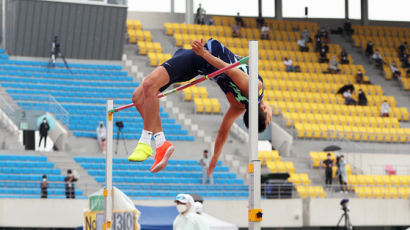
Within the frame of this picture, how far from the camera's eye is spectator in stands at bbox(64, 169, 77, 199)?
18797mm

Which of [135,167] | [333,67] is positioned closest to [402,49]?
[333,67]

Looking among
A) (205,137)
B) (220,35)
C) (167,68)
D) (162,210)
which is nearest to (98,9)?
(220,35)

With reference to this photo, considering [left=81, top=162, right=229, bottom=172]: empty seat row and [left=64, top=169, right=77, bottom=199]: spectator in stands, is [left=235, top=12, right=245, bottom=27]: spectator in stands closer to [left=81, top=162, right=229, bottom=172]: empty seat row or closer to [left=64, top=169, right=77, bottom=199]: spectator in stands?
[left=81, top=162, right=229, bottom=172]: empty seat row

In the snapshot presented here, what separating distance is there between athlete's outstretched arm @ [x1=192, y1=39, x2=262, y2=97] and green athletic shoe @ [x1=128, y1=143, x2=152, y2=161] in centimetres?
102

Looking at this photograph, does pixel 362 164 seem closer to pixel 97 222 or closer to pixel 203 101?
pixel 203 101

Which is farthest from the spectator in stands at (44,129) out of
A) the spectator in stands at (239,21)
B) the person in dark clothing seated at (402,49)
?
the person in dark clothing seated at (402,49)

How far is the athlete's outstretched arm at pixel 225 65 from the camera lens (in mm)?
7793

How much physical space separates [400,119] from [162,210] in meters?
13.1

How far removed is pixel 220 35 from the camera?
29.6 m

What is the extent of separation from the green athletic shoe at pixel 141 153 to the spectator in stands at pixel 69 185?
11.0m

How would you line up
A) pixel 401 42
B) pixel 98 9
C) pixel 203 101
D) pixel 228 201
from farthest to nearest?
pixel 401 42, pixel 98 9, pixel 203 101, pixel 228 201

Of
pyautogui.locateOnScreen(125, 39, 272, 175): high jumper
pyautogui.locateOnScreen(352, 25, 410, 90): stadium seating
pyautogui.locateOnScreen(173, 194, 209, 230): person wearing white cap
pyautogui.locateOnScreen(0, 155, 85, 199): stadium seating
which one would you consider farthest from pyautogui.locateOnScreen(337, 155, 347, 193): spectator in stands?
pyautogui.locateOnScreen(125, 39, 272, 175): high jumper

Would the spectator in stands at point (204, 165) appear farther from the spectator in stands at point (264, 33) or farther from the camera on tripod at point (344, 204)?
the spectator in stands at point (264, 33)

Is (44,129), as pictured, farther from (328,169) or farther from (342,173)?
(342,173)
